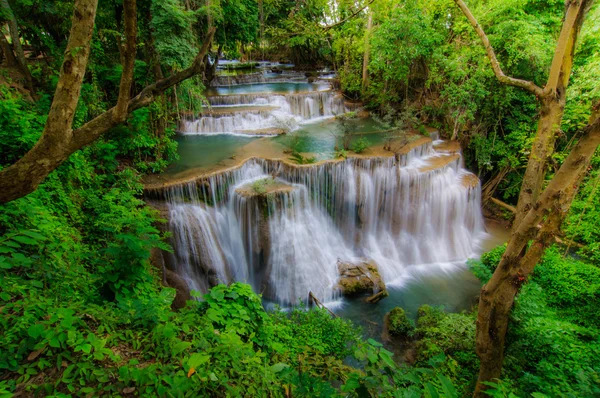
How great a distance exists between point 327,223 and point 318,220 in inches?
15.2

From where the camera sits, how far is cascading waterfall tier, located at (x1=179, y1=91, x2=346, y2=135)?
11.6m

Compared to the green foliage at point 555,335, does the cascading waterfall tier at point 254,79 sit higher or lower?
higher

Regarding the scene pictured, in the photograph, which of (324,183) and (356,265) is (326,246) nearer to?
(356,265)

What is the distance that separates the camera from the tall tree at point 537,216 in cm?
321

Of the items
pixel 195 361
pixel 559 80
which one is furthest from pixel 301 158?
pixel 195 361

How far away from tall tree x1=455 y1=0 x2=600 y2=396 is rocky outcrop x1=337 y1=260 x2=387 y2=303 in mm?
3951

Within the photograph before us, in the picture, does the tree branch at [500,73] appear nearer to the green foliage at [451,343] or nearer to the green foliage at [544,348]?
the green foliage at [544,348]

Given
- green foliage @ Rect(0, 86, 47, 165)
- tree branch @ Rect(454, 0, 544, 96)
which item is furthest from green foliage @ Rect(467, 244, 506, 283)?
green foliage @ Rect(0, 86, 47, 165)

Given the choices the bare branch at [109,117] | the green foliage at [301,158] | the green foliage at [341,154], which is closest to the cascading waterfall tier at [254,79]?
the green foliage at [301,158]

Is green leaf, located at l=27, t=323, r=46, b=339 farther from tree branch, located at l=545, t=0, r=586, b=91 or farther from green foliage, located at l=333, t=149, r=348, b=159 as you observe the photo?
green foliage, located at l=333, t=149, r=348, b=159

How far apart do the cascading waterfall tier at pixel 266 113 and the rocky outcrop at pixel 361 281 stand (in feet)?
20.7

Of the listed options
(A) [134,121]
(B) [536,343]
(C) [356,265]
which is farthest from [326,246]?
(A) [134,121]

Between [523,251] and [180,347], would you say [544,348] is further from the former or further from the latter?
[180,347]

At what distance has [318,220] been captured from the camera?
8.65 metres
